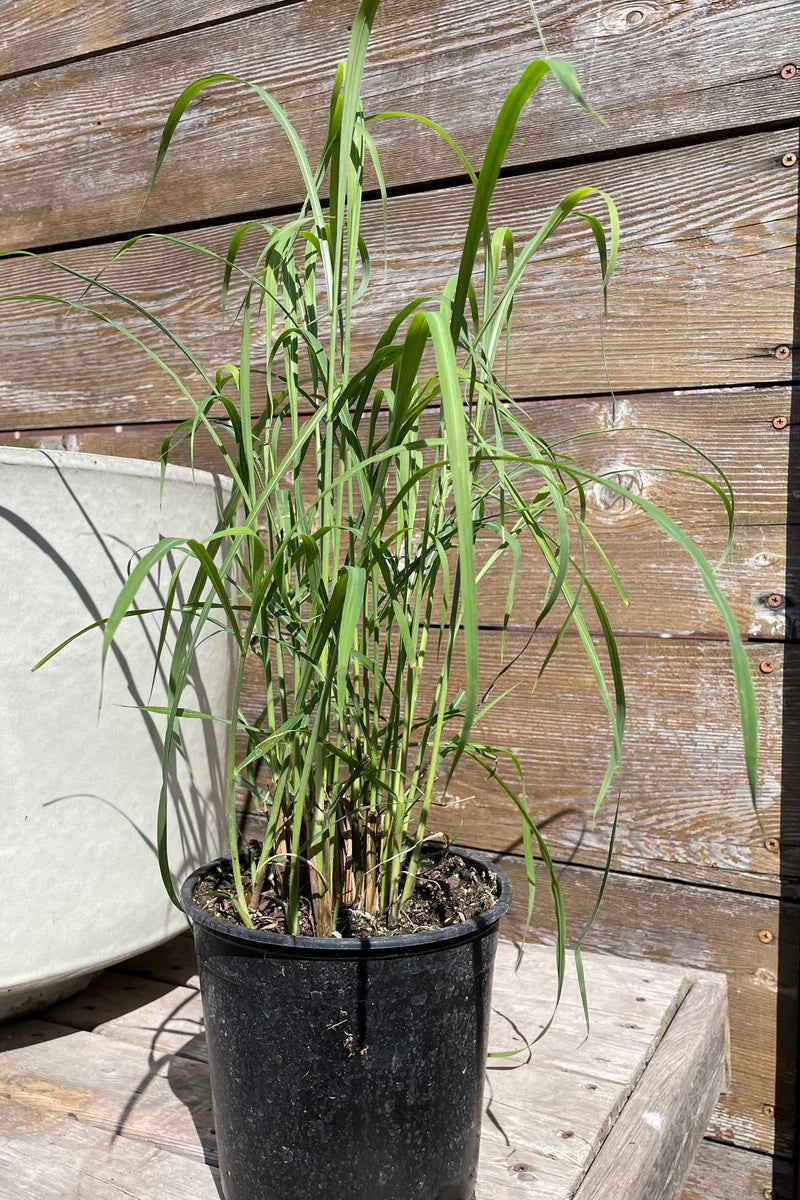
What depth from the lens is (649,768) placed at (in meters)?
0.94

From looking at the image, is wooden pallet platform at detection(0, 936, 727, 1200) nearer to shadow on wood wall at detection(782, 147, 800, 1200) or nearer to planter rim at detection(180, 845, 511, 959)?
shadow on wood wall at detection(782, 147, 800, 1200)

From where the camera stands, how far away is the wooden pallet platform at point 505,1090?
61 centimetres

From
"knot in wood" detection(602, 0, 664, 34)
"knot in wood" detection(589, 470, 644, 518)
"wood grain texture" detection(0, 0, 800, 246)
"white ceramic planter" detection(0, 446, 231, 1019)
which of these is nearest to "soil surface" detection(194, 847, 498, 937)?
"white ceramic planter" detection(0, 446, 231, 1019)

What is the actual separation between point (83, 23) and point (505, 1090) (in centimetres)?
138

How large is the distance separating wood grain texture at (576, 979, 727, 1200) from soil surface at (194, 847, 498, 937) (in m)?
0.20

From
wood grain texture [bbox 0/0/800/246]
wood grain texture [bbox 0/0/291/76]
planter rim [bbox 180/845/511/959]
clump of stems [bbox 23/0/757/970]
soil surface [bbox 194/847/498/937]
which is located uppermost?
wood grain texture [bbox 0/0/291/76]

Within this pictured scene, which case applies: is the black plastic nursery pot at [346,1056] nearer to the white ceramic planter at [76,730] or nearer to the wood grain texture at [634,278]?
the white ceramic planter at [76,730]

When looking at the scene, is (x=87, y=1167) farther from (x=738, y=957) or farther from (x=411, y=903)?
(x=738, y=957)

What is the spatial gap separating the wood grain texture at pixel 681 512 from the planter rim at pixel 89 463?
0.34 m

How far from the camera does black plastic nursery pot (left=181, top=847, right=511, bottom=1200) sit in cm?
50

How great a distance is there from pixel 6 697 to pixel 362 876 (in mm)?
330

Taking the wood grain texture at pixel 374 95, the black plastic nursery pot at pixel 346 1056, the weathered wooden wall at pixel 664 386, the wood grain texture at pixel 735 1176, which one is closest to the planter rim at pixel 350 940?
the black plastic nursery pot at pixel 346 1056

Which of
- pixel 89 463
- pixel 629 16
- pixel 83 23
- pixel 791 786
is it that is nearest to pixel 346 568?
pixel 89 463

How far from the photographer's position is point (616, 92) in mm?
937
